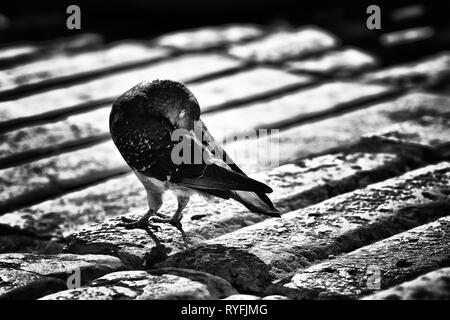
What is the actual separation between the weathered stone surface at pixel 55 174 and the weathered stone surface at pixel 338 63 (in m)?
1.78

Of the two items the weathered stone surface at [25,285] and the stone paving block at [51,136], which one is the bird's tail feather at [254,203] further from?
the stone paving block at [51,136]

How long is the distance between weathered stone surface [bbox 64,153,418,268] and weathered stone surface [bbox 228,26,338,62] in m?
1.83

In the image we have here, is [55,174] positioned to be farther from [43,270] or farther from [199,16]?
[199,16]

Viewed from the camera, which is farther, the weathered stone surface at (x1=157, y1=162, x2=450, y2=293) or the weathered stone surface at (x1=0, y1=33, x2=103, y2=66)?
the weathered stone surface at (x1=0, y1=33, x2=103, y2=66)

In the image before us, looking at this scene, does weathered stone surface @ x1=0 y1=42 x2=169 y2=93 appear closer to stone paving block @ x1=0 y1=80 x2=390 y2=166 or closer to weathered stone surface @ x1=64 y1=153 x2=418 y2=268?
stone paving block @ x1=0 y1=80 x2=390 y2=166

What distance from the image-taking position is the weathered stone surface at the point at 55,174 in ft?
11.2

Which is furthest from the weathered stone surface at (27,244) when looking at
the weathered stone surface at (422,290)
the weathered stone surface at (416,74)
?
the weathered stone surface at (416,74)

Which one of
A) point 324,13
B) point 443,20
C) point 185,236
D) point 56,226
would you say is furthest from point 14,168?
point 443,20

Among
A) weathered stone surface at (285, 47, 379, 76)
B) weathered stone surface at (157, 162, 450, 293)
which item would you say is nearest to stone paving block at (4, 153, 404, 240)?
weathered stone surface at (157, 162, 450, 293)

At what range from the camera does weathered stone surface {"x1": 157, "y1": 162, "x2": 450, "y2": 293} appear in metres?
2.69

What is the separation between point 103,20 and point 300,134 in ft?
10.1
